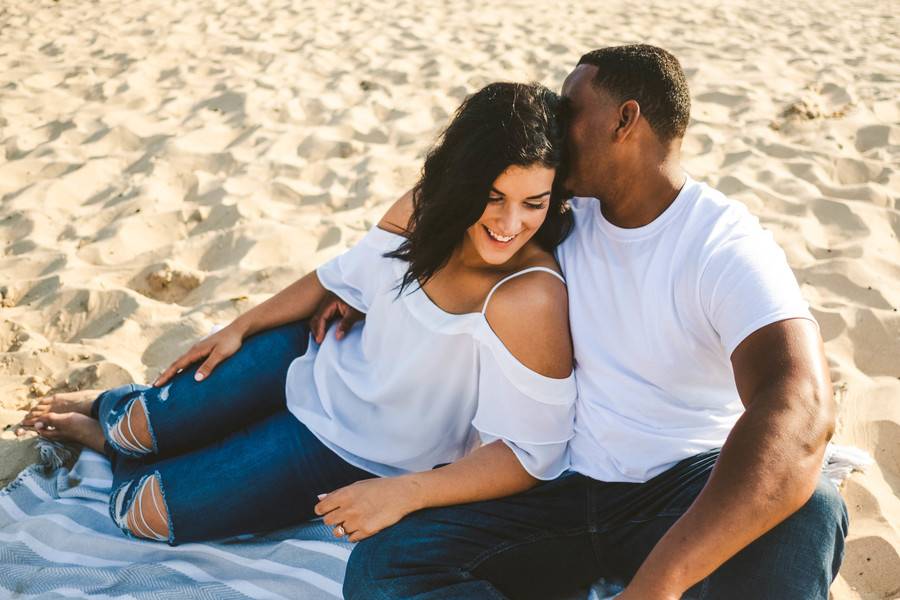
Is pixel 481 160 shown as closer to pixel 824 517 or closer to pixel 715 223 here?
pixel 715 223

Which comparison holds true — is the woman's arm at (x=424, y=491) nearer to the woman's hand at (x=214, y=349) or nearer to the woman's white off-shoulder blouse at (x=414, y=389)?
the woman's white off-shoulder blouse at (x=414, y=389)

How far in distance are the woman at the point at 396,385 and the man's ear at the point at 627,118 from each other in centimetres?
18

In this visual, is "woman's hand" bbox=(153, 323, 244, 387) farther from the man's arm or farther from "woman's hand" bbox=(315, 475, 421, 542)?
the man's arm

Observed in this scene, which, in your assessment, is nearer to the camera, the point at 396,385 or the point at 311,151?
the point at 396,385

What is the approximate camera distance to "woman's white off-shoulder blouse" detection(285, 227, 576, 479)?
→ 2.01m

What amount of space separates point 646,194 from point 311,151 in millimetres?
3062

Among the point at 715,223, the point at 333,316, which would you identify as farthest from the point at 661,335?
the point at 333,316

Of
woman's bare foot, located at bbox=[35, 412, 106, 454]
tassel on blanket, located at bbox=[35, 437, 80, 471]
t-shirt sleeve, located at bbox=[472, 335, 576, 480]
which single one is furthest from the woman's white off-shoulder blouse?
tassel on blanket, located at bbox=[35, 437, 80, 471]

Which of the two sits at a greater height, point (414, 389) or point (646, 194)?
point (646, 194)

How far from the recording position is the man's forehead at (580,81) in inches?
87.0

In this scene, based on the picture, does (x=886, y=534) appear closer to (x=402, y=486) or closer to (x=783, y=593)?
(x=783, y=593)

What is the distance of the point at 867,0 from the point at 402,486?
8.85 m

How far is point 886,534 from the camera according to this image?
2.32m

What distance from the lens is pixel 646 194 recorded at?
2.16 meters
